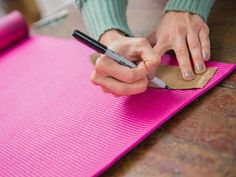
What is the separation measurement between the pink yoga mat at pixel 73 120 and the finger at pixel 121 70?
0.06 m

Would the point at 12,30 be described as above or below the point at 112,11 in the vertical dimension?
below

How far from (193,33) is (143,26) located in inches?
11.5

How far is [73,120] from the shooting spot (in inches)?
26.5

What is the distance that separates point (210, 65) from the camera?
0.67 m

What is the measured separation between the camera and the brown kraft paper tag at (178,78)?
0.62 metres

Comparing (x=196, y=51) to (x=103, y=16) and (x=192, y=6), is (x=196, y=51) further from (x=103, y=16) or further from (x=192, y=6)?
(x=103, y=16)

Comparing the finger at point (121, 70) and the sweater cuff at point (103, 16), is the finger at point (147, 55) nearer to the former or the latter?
the finger at point (121, 70)

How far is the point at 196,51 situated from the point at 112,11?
0.26 m

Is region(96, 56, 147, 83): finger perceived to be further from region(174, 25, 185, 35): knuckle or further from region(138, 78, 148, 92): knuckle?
region(174, 25, 185, 35): knuckle

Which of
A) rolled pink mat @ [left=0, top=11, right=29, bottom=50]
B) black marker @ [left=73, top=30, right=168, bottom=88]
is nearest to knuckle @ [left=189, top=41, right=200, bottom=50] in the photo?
black marker @ [left=73, top=30, right=168, bottom=88]

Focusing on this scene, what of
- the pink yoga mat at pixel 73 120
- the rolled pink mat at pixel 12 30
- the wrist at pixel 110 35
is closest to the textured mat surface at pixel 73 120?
the pink yoga mat at pixel 73 120

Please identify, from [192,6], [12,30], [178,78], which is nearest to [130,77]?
[178,78]

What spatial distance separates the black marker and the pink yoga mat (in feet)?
0.07

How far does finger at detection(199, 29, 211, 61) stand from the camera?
67cm
